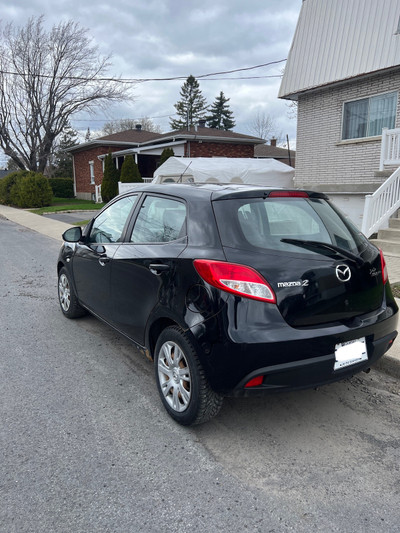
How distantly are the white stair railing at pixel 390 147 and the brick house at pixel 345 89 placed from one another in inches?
8.7

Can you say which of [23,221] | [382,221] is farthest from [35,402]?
[23,221]

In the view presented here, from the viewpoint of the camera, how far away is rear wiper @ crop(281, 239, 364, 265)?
2.87m

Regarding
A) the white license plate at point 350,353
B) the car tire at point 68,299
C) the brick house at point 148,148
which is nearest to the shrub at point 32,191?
the brick house at point 148,148

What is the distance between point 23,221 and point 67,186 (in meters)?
17.8

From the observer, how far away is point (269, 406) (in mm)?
3338

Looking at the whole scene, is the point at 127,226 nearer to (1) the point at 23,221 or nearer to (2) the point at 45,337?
(2) the point at 45,337

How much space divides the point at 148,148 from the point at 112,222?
21733 millimetres

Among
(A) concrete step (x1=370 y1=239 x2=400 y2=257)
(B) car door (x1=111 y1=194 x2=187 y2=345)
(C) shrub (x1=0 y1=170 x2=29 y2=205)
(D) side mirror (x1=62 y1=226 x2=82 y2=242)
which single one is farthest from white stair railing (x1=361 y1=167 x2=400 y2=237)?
(C) shrub (x1=0 y1=170 x2=29 y2=205)

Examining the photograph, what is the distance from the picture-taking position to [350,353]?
2838 mm

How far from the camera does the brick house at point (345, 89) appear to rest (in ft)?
34.1

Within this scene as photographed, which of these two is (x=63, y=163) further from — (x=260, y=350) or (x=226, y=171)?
(x=260, y=350)

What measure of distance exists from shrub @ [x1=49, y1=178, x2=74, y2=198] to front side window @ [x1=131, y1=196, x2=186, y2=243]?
111ft

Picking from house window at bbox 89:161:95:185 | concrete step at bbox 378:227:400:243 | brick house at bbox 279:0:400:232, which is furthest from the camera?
house window at bbox 89:161:95:185

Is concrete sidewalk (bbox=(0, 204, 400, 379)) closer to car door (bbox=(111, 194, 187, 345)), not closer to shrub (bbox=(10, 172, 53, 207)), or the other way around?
car door (bbox=(111, 194, 187, 345))
